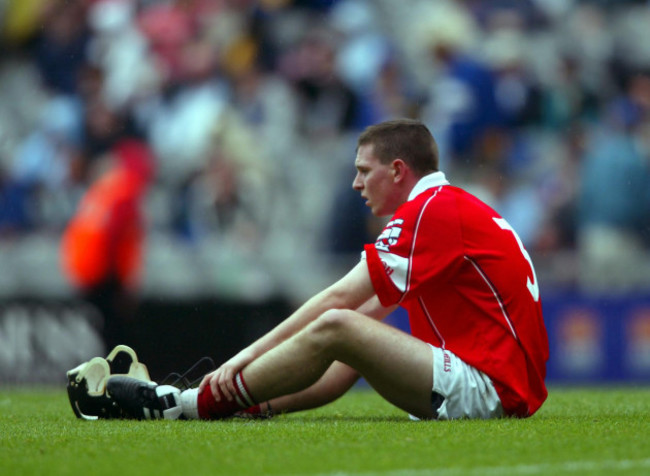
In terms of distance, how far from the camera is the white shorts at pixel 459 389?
14.5 ft

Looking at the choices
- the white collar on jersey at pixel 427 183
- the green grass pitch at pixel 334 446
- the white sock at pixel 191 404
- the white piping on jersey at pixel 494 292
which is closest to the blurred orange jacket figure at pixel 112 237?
the green grass pitch at pixel 334 446

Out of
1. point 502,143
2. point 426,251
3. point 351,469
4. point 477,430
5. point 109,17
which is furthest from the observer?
point 109,17

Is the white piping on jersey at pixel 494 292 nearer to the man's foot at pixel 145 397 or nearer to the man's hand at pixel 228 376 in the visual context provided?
the man's hand at pixel 228 376

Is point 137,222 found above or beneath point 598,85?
beneath

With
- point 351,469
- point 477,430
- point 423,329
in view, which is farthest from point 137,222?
point 351,469

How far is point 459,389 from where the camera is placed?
4441 millimetres

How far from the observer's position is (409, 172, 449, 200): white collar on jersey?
468 cm

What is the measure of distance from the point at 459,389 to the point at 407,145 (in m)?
1.08

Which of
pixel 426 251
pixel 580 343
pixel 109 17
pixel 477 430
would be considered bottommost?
pixel 580 343

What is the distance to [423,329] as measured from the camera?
4668 millimetres

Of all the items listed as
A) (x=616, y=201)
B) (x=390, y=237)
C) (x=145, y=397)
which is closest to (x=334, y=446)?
(x=390, y=237)

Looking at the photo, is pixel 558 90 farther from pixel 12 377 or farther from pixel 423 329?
pixel 423 329

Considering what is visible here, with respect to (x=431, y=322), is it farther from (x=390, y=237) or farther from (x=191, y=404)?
(x=191, y=404)

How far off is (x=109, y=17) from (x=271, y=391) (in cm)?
894
